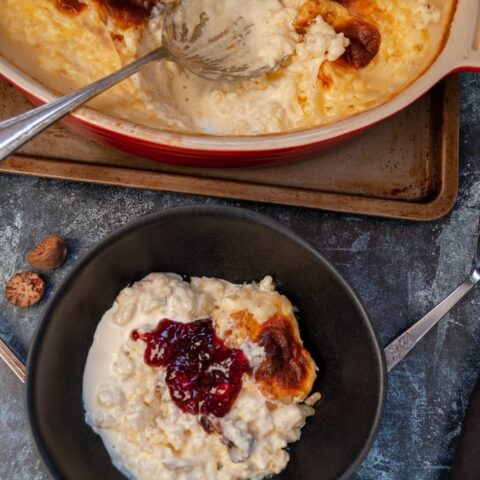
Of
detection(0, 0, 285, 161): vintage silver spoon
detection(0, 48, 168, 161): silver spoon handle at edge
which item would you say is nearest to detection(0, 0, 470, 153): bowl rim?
detection(0, 48, 168, 161): silver spoon handle at edge

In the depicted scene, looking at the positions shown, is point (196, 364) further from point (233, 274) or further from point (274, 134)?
point (274, 134)

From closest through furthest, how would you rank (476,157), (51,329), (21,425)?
(51,329) → (21,425) → (476,157)

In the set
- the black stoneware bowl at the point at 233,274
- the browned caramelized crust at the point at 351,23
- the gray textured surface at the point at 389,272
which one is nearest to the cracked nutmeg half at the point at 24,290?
the gray textured surface at the point at 389,272

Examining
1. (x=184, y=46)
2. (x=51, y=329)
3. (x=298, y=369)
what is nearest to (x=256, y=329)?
(x=298, y=369)

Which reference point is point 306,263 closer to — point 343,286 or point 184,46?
point 343,286

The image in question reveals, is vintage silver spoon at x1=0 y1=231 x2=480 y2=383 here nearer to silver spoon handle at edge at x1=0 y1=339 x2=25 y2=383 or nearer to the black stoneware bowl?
silver spoon handle at edge at x1=0 y1=339 x2=25 y2=383
